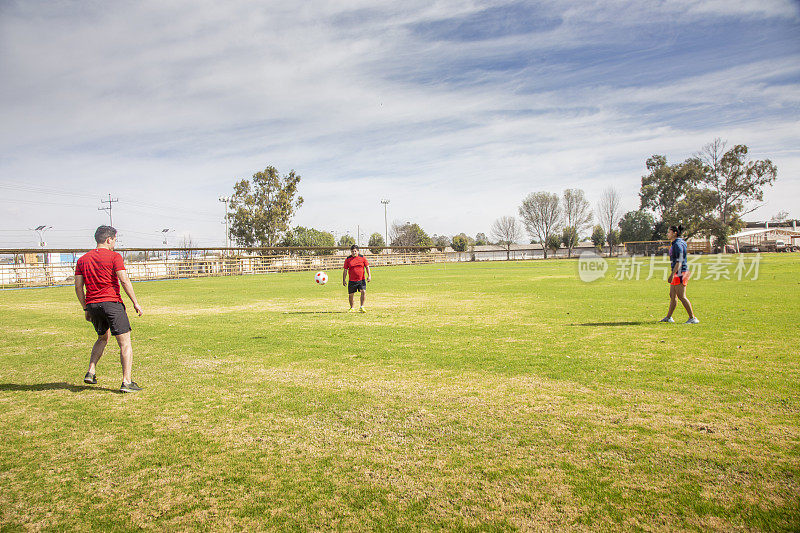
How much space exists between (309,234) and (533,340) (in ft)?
316

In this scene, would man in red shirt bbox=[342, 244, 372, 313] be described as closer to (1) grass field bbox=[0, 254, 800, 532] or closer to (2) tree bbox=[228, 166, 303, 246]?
(1) grass field bbox=[0, 254, 800, 532]

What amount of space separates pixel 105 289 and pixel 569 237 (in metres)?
112

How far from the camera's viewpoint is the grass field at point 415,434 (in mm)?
3137

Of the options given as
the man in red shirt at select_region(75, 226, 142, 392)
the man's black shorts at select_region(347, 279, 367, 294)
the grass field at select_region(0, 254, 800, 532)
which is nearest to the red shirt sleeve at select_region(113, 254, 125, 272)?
the man in red shirt at select_region(75, 226, 142, 392)

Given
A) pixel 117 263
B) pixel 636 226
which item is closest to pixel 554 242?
pixel 636 226

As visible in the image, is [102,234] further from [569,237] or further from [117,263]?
[569,237]

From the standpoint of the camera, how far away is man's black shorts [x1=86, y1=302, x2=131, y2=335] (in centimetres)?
595

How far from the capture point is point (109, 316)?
5.96 meters

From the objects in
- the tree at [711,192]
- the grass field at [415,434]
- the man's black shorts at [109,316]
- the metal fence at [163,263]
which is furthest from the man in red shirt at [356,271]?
the tree at [711,192]

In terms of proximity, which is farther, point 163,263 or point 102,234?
point 163,263

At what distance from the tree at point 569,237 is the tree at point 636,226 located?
32.7 feet

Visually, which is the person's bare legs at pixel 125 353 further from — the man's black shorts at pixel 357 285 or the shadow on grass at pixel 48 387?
the man's black shorts at pixel 357 285

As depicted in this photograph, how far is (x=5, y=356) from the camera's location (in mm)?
8680

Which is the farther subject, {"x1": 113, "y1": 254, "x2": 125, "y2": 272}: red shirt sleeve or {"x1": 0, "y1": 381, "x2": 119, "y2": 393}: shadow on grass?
{"x1": 0, "y1": 381, "x2": 119, "y2": 393}: shadow on grass
